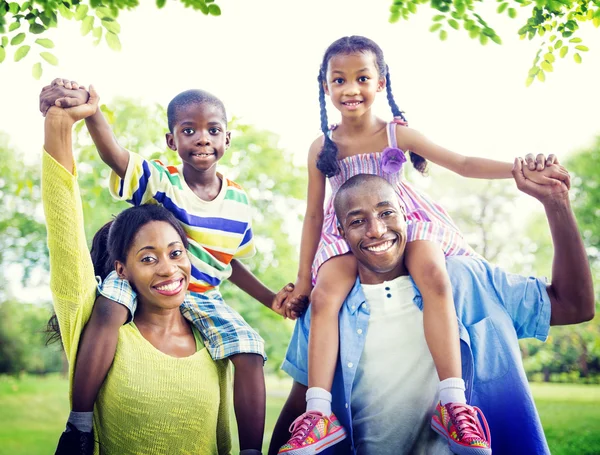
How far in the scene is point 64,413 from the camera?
32.7ft

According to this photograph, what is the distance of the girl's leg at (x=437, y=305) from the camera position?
114 inches

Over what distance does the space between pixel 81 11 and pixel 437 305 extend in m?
2.29

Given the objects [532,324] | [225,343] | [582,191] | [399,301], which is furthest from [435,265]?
[582,191]

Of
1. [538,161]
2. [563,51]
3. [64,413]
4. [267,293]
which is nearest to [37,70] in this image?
[267,293]

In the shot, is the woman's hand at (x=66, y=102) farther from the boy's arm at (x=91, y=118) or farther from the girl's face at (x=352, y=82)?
the girl's face at (x=352, y=82)

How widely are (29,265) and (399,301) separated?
27.2 feet

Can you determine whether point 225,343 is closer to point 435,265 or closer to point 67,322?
point 67,322

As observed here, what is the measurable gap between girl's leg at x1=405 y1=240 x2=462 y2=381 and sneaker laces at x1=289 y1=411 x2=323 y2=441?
548 millimetres

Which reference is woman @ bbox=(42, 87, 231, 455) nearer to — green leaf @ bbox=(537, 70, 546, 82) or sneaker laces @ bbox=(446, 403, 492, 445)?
sneaker laces @ bbox=(446, 403, 492, 445)

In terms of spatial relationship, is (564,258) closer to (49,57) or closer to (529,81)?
(529,81)

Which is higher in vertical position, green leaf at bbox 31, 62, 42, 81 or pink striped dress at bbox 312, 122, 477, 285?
green leaf at bbox 31, 62, 42, 81

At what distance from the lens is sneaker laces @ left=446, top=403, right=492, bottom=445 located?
2.70 m

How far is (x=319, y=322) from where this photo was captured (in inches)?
124

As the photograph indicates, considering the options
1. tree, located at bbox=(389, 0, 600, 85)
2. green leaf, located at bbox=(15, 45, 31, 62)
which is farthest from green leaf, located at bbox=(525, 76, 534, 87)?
green leaf, located at bbox=(15, 45, 31, 62)
